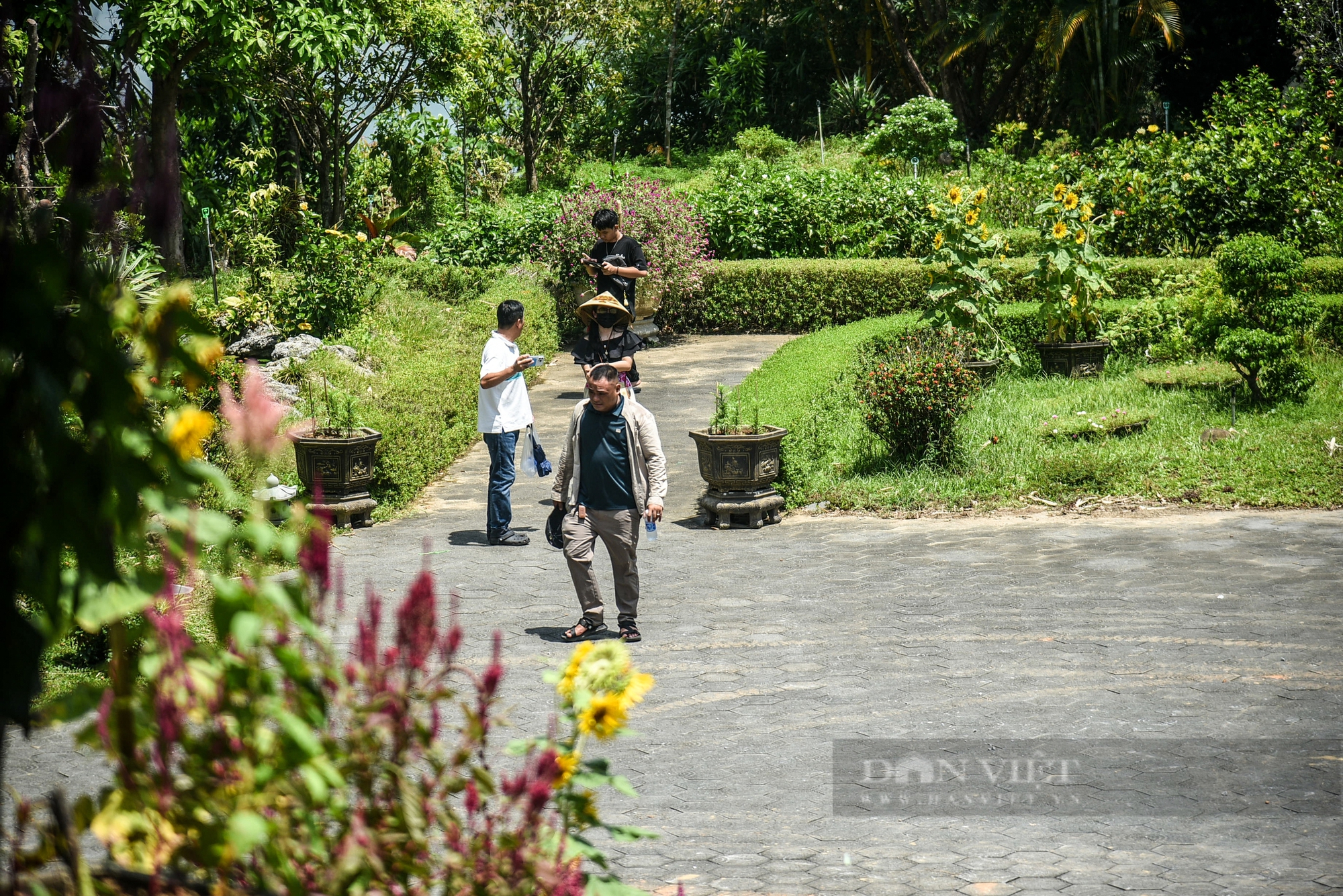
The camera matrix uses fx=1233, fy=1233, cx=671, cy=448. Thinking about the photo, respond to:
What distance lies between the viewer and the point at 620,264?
471 inches

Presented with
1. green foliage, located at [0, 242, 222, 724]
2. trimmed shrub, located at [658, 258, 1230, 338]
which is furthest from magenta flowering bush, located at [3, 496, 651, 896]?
trimmed shrub, located at [658, 258, 1230, 338]

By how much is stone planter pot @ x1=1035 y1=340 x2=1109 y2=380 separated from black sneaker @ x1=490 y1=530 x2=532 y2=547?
290 inches

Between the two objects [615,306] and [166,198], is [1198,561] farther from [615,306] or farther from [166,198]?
[166,198]

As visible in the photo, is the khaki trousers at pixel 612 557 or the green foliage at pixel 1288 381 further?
the green foliage at pixel 1288 381

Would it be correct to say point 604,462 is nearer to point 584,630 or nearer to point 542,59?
point 584,630

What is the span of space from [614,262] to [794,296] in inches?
309

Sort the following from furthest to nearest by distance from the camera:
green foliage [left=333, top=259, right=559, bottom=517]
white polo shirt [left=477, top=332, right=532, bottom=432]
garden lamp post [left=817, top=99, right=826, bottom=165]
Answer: garden lamp post [left=817, top=99, right=826, bottom=165] → green foliage [left=333, top=259, right=559, bottom=517] → white polo shirt [left=477, top=332, right=532, bottom=432]

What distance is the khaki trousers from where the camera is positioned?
7086mm

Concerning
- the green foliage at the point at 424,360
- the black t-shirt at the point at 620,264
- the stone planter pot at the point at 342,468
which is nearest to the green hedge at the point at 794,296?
the green foliage at the point at 424,360

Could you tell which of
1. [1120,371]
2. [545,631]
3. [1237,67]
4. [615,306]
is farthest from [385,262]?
[1237,67]

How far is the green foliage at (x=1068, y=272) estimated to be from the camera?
1376 cm

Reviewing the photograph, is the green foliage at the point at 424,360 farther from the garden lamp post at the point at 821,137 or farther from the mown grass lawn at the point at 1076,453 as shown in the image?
the garden lamp post at the point at 821,137

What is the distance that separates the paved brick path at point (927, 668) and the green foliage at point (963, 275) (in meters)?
4.51

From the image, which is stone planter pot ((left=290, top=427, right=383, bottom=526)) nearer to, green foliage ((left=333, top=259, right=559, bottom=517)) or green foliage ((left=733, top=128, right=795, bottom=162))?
green foliage ((left=333, top=259, right=559, bottom=517))
